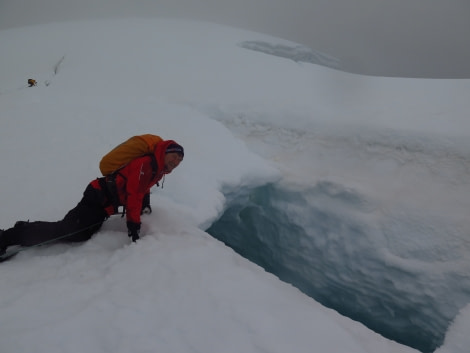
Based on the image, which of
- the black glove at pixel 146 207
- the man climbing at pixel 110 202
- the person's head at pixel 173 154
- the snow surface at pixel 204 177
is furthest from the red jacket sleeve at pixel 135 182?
the black glove at pixel 146 207

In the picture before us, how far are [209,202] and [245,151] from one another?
193cm

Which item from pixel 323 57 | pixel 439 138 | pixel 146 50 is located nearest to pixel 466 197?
pixel 439 138

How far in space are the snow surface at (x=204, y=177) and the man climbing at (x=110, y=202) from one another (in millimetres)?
139

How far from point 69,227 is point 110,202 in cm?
41

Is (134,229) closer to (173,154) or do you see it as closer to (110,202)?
(110,202)

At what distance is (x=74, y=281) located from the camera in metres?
2.43

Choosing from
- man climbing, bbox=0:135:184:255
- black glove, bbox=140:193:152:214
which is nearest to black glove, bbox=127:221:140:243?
man climbing, bbox=0:135:184:255

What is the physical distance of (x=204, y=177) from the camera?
A: 4906 mm

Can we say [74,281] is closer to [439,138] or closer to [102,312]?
[102,312]

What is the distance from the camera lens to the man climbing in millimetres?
2926

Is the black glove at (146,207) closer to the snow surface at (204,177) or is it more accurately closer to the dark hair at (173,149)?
the snow surface at (204,177)

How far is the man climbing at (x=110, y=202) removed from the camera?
2.93 meters

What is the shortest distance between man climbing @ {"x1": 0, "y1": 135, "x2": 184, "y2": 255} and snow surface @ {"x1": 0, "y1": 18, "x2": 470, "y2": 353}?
0.14m

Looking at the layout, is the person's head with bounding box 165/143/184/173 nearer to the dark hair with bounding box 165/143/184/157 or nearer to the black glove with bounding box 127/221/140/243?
the dark hair with bounding box 165/143/184/157
